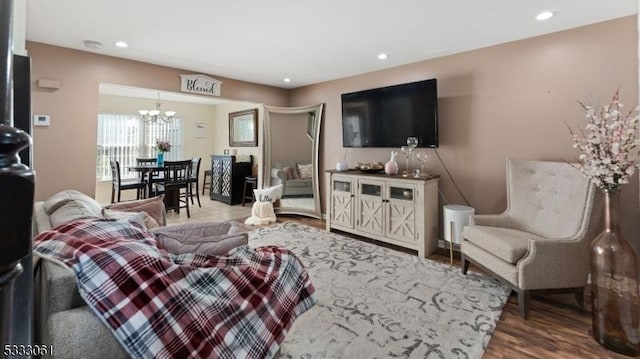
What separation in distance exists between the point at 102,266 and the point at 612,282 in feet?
9.04

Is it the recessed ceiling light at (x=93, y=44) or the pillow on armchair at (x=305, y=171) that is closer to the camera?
the recessed ceiling light at (x=93, y=44)

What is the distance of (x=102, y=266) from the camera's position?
104 centimetres

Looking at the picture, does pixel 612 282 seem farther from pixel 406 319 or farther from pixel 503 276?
pixel 406 319

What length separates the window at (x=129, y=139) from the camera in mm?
6723

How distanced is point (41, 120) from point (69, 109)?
29 centimetres

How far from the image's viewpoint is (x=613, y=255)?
6.48 ft

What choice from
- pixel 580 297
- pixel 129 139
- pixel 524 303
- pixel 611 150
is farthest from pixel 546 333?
pixel 129 139

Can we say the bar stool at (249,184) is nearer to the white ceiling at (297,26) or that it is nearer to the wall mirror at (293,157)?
the wall mirror at (293,157)

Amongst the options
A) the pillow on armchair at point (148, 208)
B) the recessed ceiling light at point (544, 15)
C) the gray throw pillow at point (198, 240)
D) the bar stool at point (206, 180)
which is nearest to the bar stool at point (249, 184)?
the bar stool at point (206, 180)

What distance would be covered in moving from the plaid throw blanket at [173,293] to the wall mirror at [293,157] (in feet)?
13.1

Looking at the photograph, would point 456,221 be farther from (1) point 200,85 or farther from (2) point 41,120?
(2) point 41,120

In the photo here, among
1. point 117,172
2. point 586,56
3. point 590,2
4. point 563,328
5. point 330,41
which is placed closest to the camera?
point 563,328

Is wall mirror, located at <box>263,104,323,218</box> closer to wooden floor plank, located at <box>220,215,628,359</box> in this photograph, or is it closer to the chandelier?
the chandelier

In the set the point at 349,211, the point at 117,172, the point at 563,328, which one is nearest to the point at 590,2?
the point at 563,328
